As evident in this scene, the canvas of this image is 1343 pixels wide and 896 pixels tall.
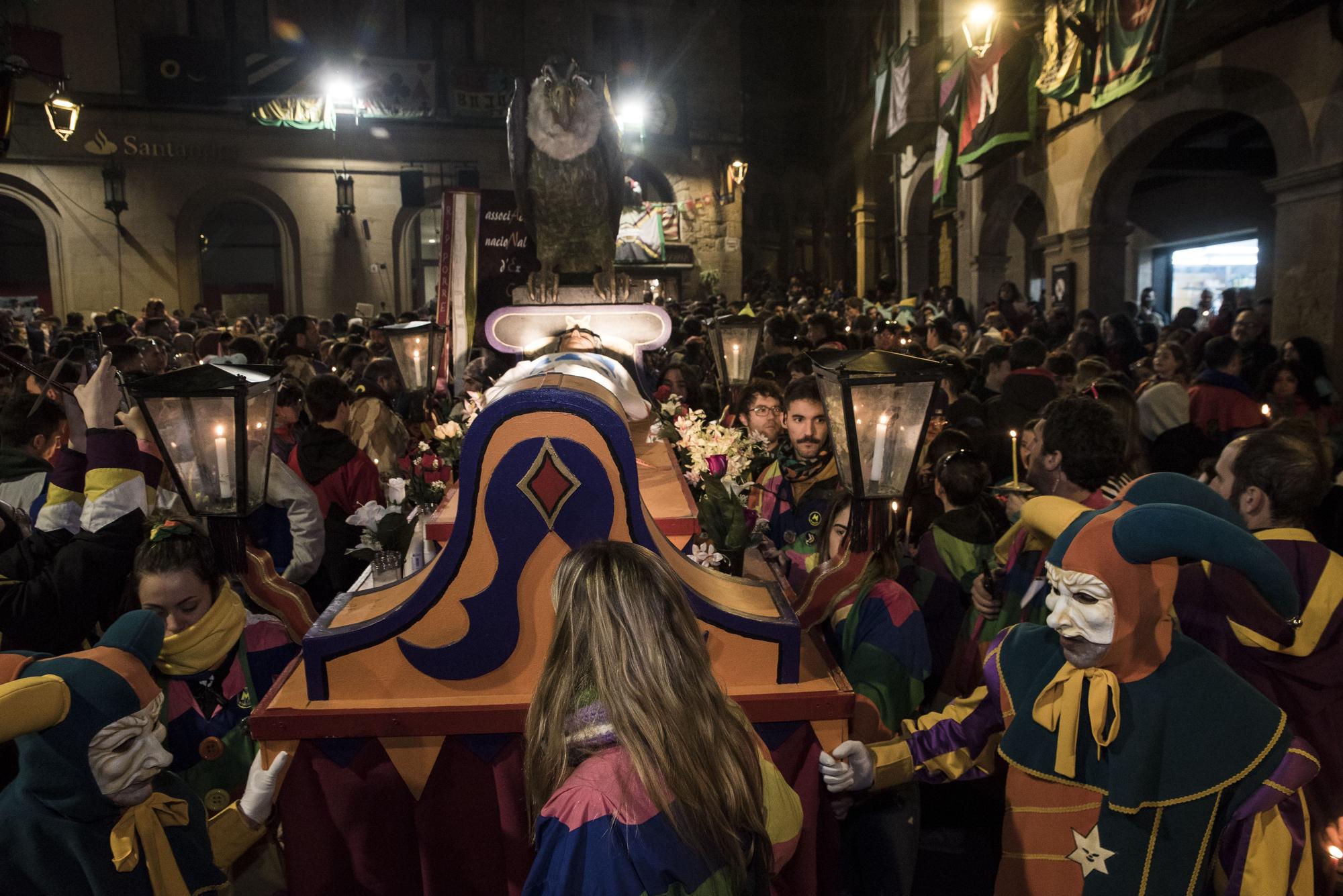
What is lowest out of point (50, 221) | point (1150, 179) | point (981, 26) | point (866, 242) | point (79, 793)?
point (79, 793)

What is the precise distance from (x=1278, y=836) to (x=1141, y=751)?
33 cm

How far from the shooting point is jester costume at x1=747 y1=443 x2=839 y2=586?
11.7ft

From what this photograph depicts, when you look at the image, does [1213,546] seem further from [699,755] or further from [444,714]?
[444,714]

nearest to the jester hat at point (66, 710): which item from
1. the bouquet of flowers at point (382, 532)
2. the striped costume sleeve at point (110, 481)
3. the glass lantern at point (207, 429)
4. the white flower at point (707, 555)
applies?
the glass lantern at point (207, 429)

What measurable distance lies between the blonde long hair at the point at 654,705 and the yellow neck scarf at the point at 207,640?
1.36 m

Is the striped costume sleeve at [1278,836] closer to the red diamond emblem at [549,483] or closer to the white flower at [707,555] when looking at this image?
the white flower at [707,555]

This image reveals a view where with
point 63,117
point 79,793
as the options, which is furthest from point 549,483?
point 63,117

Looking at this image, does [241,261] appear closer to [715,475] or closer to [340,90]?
[340,90]

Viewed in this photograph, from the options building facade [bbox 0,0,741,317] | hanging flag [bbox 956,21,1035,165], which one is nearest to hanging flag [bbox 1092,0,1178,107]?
hanging flag [bbox 956,21,1035,165]

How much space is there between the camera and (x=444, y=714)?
7.14ft

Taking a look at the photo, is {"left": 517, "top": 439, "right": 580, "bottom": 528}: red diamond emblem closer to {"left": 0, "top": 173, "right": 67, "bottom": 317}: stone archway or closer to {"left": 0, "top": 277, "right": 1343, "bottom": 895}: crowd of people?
{"left": 0, "top": 277, "right": 1343, "bottom": 895}: crowd of people

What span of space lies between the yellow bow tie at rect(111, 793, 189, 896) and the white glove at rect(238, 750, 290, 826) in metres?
0.18

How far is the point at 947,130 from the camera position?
50.1 ft

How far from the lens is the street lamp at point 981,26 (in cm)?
1268
